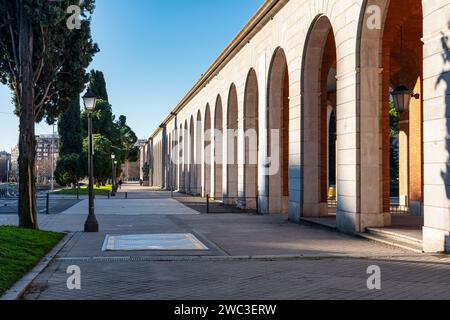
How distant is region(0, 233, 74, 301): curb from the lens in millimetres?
7115

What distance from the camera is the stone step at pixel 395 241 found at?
11.7 metres

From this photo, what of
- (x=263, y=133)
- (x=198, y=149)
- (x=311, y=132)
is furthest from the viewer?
(x=198, y=149)

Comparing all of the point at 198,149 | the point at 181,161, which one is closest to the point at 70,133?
the point at 181,161

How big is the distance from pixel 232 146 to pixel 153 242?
59.9ft

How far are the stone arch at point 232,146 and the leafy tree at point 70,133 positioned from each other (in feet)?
130

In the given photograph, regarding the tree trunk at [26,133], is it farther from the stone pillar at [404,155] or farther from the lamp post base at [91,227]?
the stone pillar at [404,155]

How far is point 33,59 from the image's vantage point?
16.5m

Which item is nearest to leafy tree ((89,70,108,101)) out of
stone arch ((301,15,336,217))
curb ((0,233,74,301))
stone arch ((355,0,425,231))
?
stone arch ((301,15,336,217))

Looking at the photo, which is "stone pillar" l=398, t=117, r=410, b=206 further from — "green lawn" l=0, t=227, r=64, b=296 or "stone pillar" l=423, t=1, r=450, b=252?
"green lawn" l=0, t=227, r=64, b=296

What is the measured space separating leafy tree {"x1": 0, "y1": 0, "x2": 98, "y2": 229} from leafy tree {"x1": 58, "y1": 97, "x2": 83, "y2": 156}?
166ft

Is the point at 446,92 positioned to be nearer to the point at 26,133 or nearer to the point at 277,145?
the point at 26,133

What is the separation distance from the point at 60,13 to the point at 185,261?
9254 mm

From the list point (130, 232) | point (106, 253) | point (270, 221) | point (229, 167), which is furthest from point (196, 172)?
point (106, 253)

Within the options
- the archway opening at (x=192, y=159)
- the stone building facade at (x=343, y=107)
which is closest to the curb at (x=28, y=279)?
the stone building facade at (x=343, y=107)
